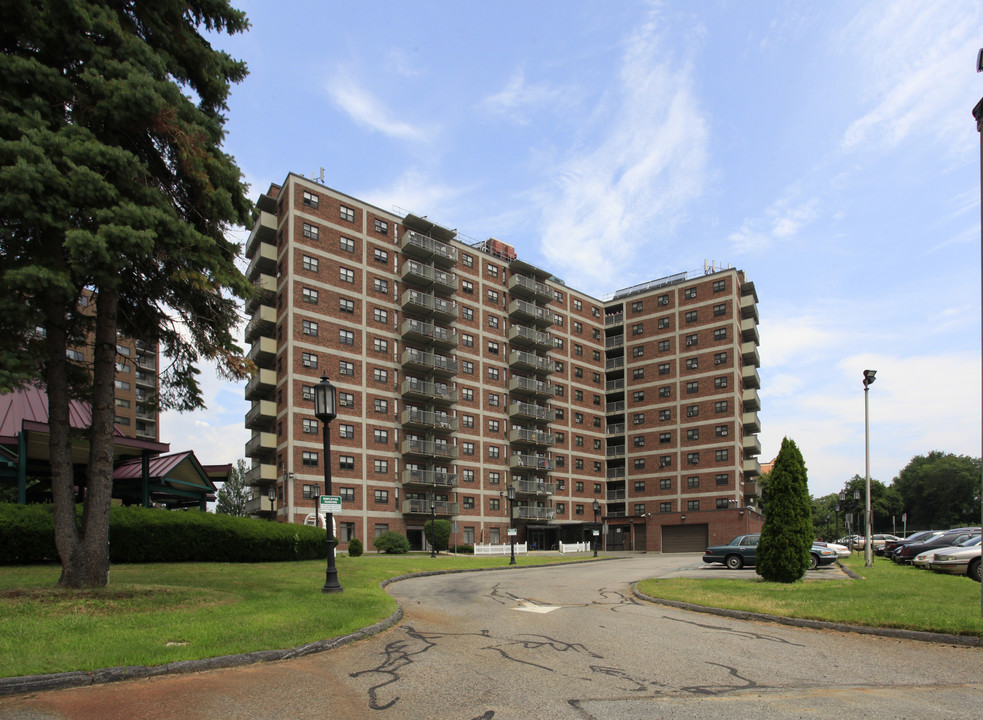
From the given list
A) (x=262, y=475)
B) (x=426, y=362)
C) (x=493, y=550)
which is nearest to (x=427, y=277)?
(x=426, y=362)

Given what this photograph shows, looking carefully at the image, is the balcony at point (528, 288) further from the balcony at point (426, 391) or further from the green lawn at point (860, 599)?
the green lawn at point (860, 599)

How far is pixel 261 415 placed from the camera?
55469 mm

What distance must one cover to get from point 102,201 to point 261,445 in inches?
1764

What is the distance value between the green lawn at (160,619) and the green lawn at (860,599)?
309 inches

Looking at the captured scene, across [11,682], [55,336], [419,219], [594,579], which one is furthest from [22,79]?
[419,219]

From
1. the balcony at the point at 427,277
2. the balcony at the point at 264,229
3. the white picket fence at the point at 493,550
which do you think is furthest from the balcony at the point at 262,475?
the balcony at the point at 427,277

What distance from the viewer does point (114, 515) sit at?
71.9ft

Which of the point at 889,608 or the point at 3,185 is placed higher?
the point at 3,185

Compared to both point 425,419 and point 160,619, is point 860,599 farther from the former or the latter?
point 425,419

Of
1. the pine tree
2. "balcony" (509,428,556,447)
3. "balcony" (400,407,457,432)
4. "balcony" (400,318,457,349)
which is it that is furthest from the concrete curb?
"balcony" (509,428,556,447)

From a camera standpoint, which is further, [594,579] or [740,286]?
[740,286]

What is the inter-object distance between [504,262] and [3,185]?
65566 millimetres

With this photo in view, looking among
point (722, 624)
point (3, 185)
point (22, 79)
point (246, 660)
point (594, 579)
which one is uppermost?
point (22, 79)

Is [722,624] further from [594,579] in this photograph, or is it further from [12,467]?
[12,467]
